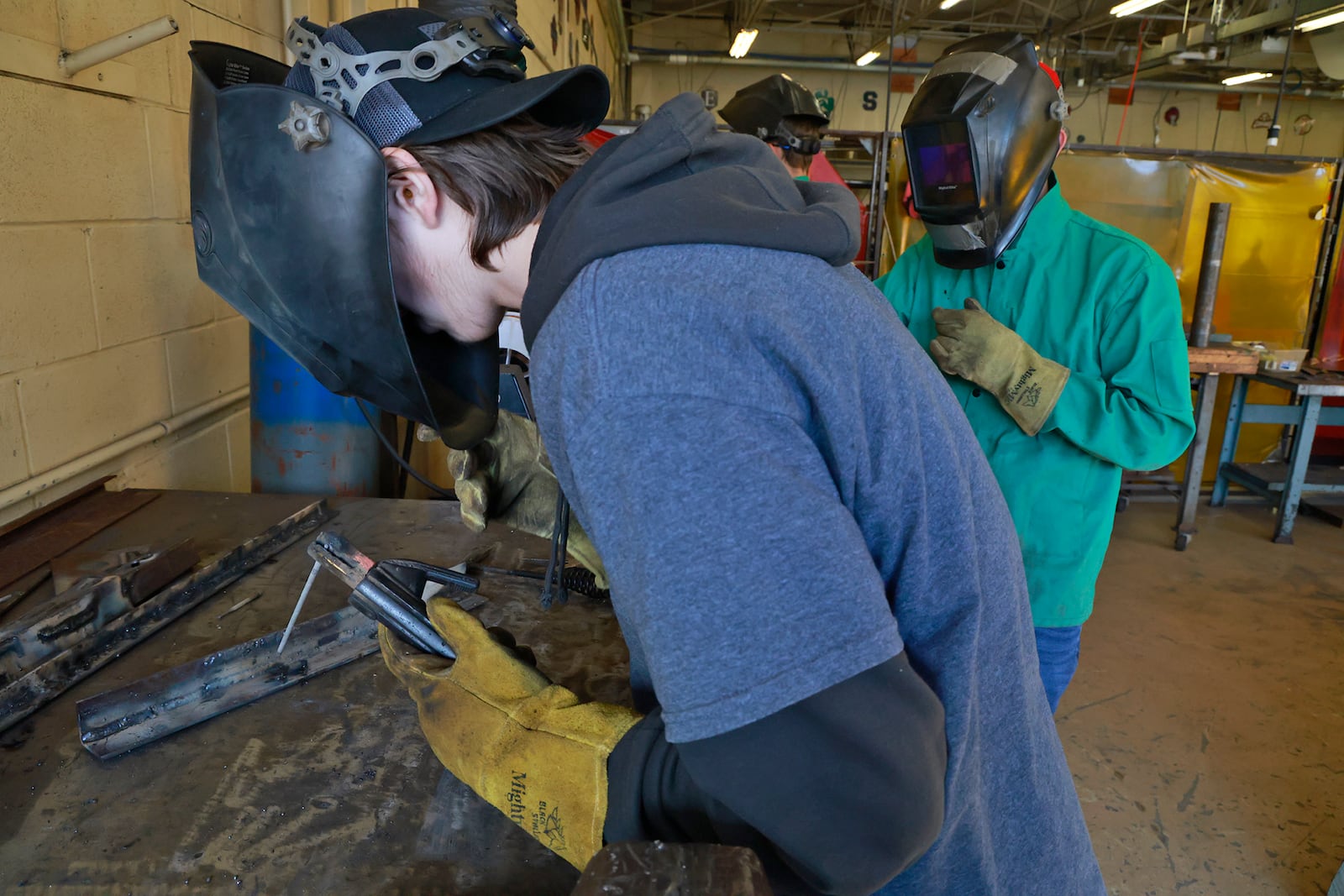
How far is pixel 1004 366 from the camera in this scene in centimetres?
174

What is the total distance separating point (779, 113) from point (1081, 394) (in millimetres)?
2309

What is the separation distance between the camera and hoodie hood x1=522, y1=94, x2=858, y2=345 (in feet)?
1.92

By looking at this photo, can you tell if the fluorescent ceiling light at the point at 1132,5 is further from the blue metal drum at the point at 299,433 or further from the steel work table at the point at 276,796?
the steel work table at the point at 276,796

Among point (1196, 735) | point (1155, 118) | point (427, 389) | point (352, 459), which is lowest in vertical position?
point (1196, 735)

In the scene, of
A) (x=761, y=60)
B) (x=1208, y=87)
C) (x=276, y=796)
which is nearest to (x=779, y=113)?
(x=276, y=796)

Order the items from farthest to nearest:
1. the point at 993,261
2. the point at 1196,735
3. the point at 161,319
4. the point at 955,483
Answer: the point at 1196,735
the point at 161,319
the point at 993,261
the point at 955,483

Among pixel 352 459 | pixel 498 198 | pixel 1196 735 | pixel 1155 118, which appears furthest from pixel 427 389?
pixel 1155 118

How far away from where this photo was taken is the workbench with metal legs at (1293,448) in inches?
168

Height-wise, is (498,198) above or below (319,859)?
above

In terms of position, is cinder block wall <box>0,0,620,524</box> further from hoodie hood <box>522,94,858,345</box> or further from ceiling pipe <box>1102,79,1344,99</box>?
ceiling pipe <box>1102,79,1344,99</box>

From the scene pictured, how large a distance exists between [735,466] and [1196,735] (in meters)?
2.92

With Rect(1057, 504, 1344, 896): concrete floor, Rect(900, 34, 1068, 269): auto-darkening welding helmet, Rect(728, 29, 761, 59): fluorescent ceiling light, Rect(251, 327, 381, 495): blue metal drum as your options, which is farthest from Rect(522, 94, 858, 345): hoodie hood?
Rect(728, 29, 761, 59): fluorescent ceiling light

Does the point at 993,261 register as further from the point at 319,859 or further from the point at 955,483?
the point at 319,859

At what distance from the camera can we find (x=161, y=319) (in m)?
2.14
